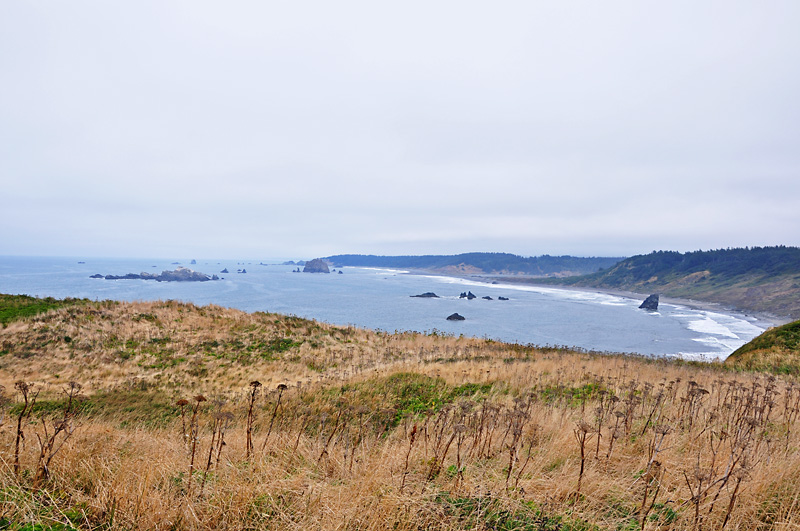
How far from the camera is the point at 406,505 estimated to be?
116 inches

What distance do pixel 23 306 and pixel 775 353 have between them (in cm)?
4192

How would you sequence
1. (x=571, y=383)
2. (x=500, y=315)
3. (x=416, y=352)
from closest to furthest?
(x=571, y=383), (x=416, y=352), (x=500, y=315)

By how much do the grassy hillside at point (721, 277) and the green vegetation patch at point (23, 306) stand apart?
117 meters

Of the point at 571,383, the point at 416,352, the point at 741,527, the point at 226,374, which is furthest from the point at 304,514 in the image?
the point at 416,352

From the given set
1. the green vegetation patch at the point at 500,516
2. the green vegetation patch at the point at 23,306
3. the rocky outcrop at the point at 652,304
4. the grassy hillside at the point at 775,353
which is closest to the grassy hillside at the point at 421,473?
the green vegetation patch at the point at 500,516

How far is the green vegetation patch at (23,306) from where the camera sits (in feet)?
59.8

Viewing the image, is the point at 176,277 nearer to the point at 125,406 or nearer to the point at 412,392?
the point at 125,406

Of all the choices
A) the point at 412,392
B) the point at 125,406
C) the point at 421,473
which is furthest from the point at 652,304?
the point at 125,406

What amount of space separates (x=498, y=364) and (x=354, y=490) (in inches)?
499

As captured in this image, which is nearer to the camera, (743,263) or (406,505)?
(406,505)

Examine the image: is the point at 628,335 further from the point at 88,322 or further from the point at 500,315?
the point at 88,322

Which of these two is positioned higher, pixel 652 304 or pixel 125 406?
pixel 125 406

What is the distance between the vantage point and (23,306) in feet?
65.4

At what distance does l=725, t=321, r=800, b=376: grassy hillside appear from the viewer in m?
16.0
